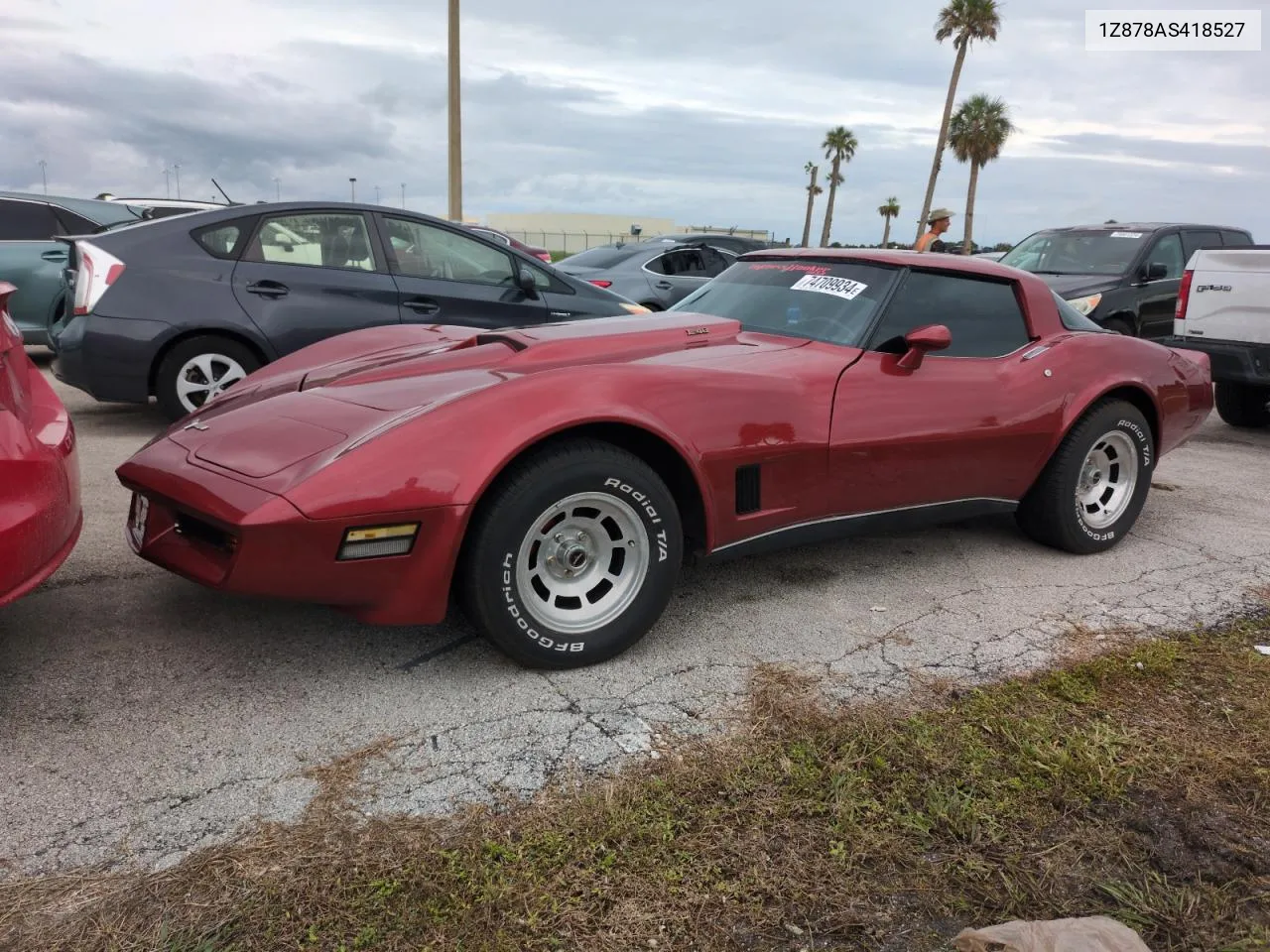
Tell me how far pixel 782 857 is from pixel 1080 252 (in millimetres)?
9177

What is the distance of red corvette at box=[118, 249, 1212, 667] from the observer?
8.55 feet

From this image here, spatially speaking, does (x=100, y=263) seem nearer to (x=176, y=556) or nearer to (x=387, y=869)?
(x=176, y=556)

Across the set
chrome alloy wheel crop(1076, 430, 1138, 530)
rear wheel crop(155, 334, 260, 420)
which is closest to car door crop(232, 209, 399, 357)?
rear wheel crop(155, 334, 260, 420)

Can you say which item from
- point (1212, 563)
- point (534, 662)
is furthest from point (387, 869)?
point (1212, 563)

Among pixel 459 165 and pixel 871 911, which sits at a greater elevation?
pixel 459 165

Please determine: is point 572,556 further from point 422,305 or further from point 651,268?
point 651,268

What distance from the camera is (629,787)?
7.62ft

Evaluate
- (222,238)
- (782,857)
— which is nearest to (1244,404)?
(782,857)

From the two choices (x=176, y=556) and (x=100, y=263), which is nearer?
(x=176, y=556)

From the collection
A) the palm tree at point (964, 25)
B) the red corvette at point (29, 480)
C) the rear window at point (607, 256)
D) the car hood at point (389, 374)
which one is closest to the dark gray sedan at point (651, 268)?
the rear window at point (607, 256)

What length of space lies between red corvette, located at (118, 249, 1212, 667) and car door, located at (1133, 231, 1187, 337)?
5.19m

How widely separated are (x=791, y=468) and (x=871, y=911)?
1596 millimetres

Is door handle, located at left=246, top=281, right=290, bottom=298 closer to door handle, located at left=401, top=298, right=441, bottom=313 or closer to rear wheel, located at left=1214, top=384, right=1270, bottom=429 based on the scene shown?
door handle, located at left=401, top=298, right=441, bottom=313

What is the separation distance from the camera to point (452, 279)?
626 cm
